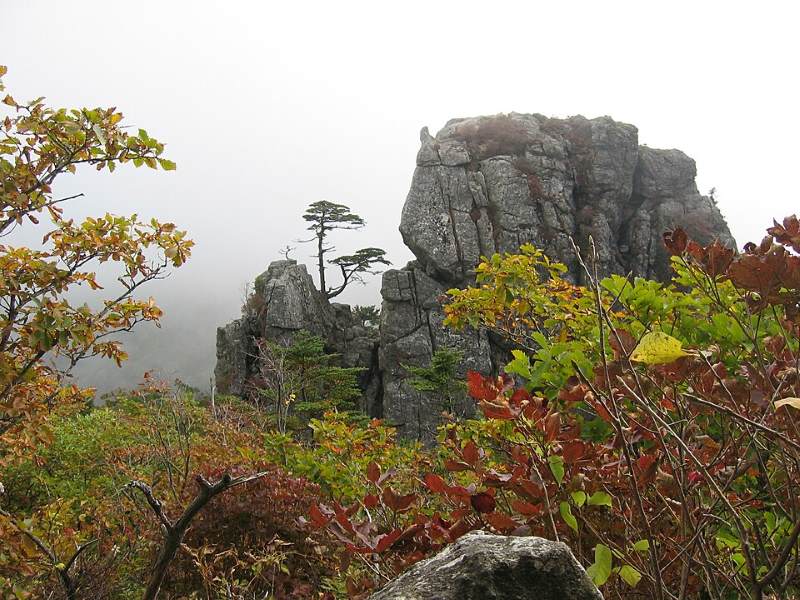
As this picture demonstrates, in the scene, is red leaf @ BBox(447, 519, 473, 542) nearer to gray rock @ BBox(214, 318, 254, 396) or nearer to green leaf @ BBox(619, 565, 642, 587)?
green leaf @ BBox(619, 565, 642, 587)

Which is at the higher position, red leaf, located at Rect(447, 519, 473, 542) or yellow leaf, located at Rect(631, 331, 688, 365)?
yellow leaf, located at Rect(631, 331, 688, 365)

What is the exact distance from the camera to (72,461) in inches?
362

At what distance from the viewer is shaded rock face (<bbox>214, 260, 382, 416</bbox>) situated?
2791 cm

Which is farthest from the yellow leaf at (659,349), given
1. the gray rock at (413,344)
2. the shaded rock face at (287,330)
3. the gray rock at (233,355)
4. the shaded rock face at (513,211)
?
the gray rock at (233,355)

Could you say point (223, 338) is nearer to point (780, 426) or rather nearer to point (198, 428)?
point (198, 428)

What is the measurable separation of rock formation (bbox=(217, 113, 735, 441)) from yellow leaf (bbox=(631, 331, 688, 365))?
2321 centimetres

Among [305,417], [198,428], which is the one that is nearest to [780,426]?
[198,428]

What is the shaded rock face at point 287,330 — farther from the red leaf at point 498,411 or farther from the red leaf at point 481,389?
the red leaf at point 498,411

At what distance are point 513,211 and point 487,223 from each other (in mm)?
1518

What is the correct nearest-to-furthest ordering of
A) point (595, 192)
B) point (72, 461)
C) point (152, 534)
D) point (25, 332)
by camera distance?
point (25, 332) → point (152, 534) → point (72, 461) → point (595, 192)

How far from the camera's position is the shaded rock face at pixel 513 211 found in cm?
Result: 2630

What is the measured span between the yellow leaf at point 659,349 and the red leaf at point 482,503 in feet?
2.85

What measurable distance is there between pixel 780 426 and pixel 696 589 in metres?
0.64

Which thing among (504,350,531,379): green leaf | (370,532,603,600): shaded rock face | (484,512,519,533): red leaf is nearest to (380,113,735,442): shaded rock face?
(504,350,531,379): green leaf
